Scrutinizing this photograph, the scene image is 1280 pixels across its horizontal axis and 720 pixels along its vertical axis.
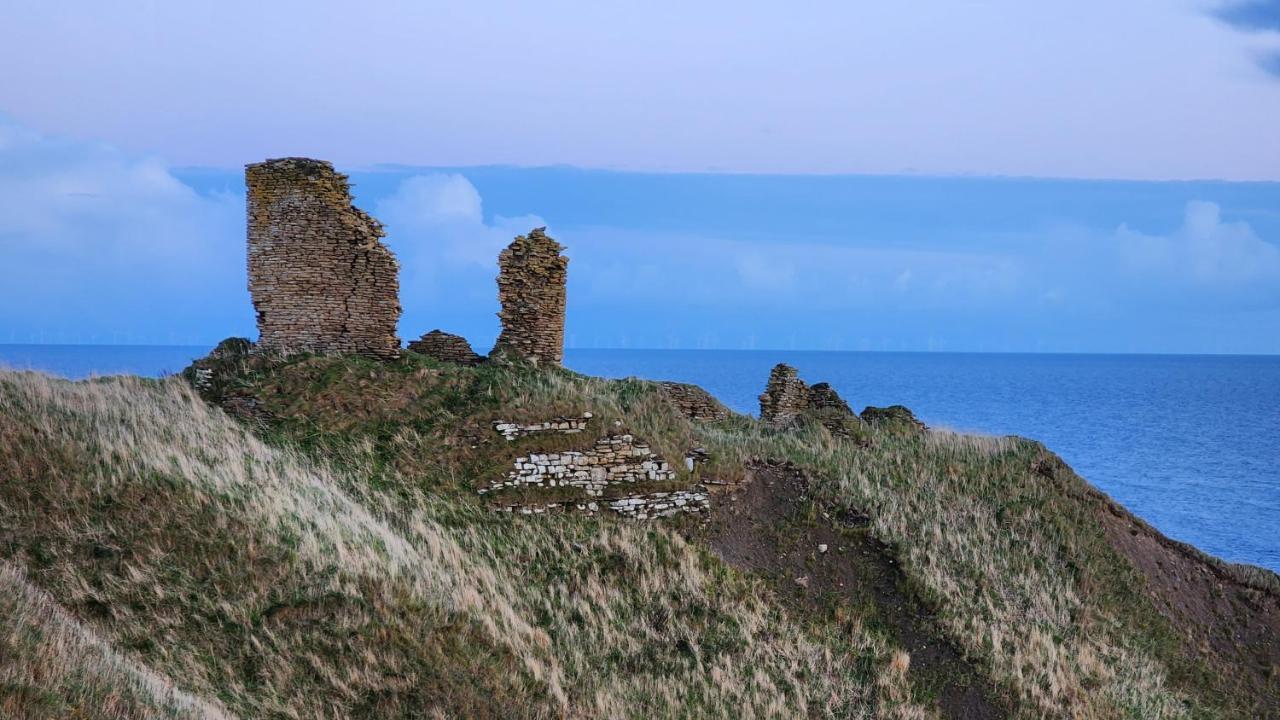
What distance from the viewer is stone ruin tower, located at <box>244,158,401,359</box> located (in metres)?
22.4

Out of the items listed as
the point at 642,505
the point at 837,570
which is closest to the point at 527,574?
the point at 642,505

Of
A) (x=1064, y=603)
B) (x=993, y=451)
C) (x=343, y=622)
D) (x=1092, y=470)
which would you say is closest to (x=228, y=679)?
(x=343, y=622)

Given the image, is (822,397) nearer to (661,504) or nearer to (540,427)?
(661,504)

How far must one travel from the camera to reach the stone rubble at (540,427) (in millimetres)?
18938

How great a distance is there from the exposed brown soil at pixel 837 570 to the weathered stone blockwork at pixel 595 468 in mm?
1732

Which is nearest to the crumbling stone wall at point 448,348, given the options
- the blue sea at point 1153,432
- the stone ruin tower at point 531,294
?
the stone ruin tower at point 531,294

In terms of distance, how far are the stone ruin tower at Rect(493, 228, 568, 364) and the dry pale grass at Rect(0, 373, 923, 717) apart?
24.8 feet

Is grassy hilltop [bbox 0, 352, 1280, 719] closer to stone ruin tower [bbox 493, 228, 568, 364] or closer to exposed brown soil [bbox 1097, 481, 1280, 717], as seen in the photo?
exposed brown soil [bbox 1097, 481, 1280, 717]

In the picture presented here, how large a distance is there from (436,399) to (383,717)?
9.26 meters

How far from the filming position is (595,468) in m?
18.8

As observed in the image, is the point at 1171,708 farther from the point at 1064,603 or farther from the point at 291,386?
the point at 291,386

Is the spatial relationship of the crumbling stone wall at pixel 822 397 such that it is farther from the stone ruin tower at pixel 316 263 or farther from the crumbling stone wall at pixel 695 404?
the stone ruin tower at pixel 316 263

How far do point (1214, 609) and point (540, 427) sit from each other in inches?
673

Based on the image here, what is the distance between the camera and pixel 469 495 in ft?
59.5
